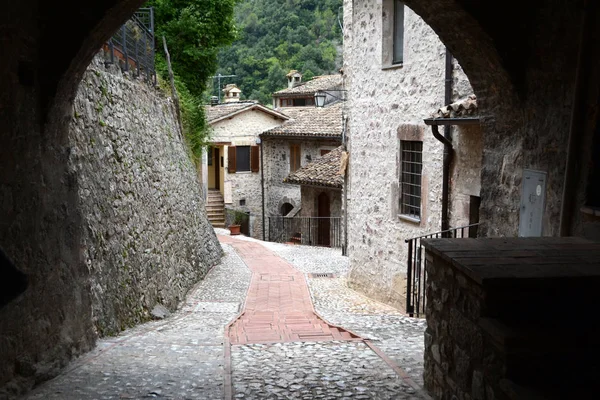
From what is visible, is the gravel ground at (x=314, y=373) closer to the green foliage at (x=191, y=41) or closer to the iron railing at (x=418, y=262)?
the iron railing at (x=418, y=262)

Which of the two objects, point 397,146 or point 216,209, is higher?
point 397,146

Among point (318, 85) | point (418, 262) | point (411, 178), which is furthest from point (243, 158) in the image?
point (418, 262)

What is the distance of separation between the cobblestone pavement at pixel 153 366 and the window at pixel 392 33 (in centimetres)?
538

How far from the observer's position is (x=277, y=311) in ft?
30.1

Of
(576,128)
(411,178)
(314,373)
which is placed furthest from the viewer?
(411,178)

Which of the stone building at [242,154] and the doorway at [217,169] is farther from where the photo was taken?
the doorway at [217,169]

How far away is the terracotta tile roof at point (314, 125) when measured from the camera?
80.7 feet

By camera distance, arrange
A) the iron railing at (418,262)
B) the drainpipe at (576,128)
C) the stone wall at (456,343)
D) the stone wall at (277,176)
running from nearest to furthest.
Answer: the stone wall at (456,343) → the drainpipe at (576,128) → the iron railing at (418,262) → the stone wall at (277,176)

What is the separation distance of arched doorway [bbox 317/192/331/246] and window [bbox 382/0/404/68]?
1174 centimetres

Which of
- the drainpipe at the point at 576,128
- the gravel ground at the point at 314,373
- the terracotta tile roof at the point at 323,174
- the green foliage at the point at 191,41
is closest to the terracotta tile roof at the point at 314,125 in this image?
the terracotta tile roof at the point at 323,174

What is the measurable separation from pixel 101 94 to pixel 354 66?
556 centimetres

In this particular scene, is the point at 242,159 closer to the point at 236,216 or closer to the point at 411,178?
the point at 236,216

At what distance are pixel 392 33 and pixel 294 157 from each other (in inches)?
672

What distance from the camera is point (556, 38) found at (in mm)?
4586
